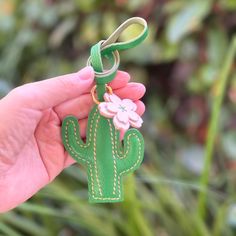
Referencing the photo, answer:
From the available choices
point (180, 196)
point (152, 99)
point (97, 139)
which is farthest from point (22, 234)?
point (152, 99)

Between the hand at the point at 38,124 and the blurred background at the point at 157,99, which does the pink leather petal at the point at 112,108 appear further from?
the blurred background at the point at 157,99

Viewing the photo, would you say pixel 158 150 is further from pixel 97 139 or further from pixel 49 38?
pixel 97 139

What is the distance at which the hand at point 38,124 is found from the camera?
28.0 inches

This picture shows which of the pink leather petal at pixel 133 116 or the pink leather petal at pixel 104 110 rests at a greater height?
the pink leather petal at pixel 104 110

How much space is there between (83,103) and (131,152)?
0.10 metres

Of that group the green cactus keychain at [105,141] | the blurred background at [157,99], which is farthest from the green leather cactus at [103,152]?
the blurred background at [157,99]

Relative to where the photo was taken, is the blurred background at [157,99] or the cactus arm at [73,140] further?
the blurred background at [157,99]

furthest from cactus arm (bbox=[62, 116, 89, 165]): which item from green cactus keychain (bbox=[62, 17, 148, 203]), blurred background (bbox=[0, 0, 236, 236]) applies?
blurred background (bbox=[0, 0, 236, 236])

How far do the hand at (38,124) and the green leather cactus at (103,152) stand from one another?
0.9 inches

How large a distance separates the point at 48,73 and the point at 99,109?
116 centimetres

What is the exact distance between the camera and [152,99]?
176 cm

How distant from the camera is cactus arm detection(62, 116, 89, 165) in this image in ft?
2.51

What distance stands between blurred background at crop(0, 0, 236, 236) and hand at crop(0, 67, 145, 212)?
29 cm

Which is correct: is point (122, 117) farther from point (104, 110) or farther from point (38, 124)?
point (38, 124)
